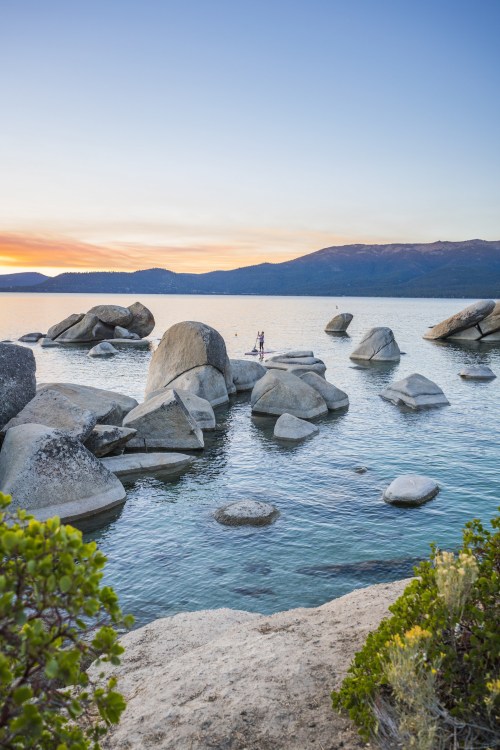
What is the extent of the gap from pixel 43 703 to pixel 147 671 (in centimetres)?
561

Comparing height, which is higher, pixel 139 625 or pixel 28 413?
pixel 28 413

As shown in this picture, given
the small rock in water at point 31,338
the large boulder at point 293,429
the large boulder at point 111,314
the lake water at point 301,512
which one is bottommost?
the lake water at point 301,512

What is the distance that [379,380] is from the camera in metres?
45.2

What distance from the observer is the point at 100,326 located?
2997 inches

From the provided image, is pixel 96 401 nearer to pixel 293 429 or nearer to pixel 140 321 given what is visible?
pixel 293 429

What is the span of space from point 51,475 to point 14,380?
5.72 m

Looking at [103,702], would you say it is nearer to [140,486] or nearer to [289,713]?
[289,713]

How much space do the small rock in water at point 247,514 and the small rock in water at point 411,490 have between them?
3893 millimetres

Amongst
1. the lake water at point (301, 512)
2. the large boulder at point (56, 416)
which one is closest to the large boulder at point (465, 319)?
the lake water at point (301, 512)

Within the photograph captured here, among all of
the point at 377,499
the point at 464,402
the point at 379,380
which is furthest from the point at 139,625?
the point at 379,380

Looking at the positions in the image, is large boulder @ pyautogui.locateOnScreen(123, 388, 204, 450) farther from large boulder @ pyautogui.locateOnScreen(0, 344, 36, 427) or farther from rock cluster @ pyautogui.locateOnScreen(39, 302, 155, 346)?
rock cluster @ pyautogui.locateOnScreen(39, 302, 155, 346)

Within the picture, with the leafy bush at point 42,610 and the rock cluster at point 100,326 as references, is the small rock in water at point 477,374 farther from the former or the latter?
the rock cluster at point 100,326

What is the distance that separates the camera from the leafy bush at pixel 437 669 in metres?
4.96

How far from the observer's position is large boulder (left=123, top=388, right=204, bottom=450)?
24.6 m
